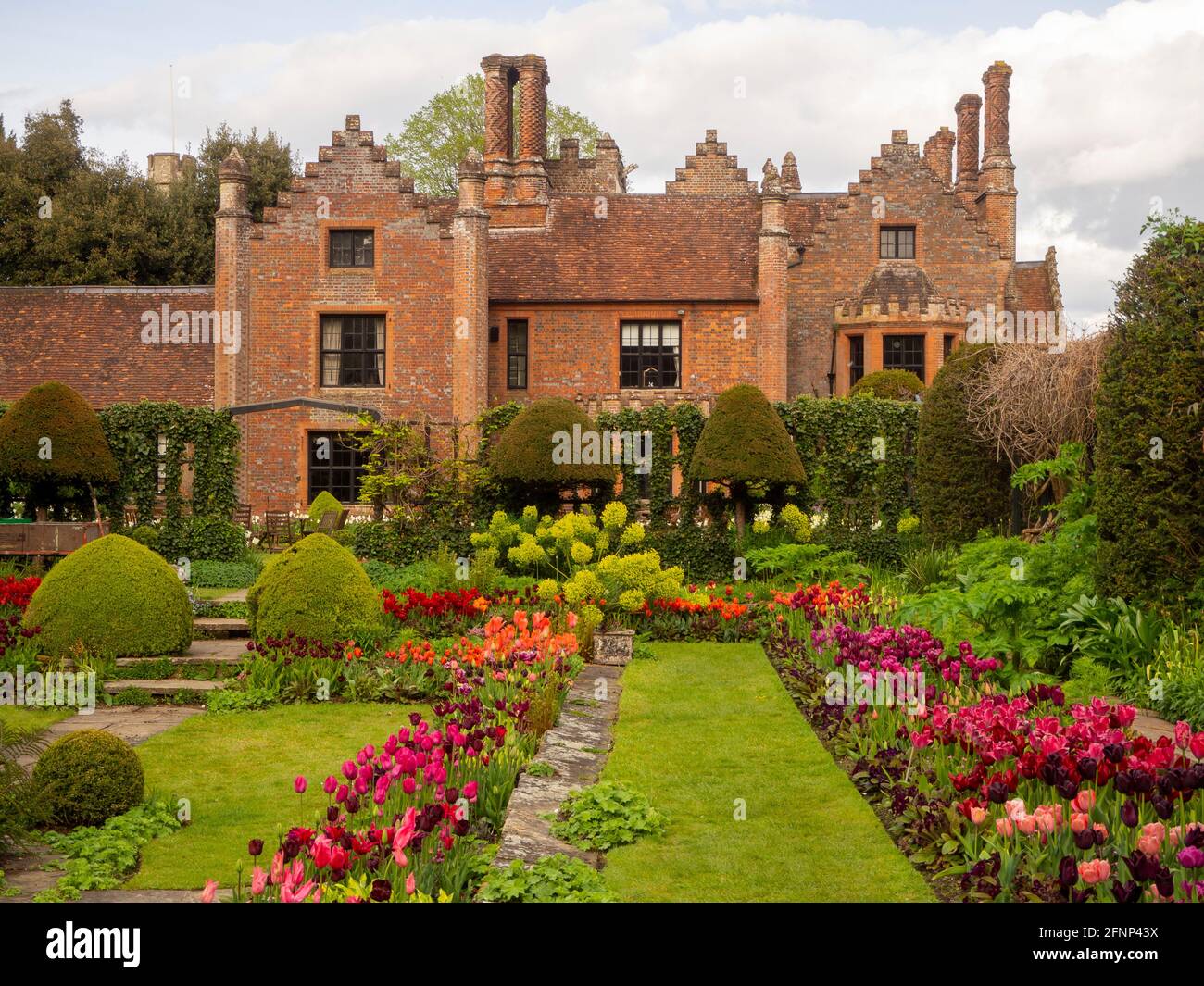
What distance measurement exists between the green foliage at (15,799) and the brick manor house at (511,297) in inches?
943

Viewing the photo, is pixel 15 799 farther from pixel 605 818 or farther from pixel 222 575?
pixel 222 575

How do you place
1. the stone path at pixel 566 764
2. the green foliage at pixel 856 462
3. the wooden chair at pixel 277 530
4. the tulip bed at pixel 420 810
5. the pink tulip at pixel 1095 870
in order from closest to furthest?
the pink tulip at pixel 1095 870, the tulip bed at pixel 420 810, the stone path at pixel 566 764, the green foliage at pixel 856 462, the wooden chair at pixel 277 530

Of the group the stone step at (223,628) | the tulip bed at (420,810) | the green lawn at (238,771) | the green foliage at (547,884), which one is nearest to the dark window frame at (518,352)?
the stone step at (223,628)

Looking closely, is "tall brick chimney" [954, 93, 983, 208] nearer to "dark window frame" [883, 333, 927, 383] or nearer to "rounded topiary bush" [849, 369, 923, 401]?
"dark window frame" [883, 333, 927, 383]

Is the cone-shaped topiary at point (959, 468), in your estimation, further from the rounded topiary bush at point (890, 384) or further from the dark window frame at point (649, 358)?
the dark window frame at point (649, 358)

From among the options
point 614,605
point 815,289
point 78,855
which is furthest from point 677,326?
point 78,855

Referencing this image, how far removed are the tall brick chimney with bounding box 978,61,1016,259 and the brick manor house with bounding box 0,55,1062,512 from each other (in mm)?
77

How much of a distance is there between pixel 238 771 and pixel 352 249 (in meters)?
25.8

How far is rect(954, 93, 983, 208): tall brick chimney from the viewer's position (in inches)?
1549

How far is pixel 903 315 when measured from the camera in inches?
1323

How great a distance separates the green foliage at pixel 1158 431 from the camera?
10.2 m

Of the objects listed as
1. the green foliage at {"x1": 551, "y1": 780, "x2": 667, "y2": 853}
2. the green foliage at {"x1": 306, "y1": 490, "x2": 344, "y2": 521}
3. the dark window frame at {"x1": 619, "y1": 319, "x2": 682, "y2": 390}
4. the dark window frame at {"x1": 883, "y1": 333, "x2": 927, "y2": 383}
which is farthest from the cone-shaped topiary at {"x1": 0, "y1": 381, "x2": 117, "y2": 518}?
the dark window frame at {"x1": 883, "y1": 333, "x2": 927, "y2": 383}
